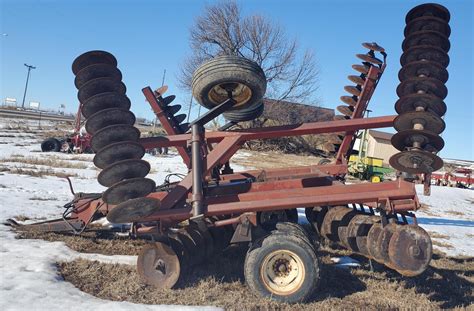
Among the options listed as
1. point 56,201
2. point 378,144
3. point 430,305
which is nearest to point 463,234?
point 430,305

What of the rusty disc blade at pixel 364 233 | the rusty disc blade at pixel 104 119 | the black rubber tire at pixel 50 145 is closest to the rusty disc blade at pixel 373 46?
the rusty disc blade at pixel 364 233

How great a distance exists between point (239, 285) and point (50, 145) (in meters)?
16.6

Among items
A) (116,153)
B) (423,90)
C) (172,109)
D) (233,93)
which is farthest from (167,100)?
(423,90)

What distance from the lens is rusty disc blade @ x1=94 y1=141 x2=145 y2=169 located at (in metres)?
3.53

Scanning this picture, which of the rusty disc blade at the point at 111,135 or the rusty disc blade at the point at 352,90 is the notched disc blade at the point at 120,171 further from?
the rusty disc blade at the point at 352,90

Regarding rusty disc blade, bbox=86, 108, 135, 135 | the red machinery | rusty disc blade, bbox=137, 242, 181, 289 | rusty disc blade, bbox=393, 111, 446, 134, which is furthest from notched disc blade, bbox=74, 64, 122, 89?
rusty disc blade, bbox=393, 111, 446, 134

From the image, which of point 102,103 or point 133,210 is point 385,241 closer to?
point 133,210

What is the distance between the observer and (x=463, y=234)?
808cm

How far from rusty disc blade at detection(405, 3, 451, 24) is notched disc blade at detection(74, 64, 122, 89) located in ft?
9.76

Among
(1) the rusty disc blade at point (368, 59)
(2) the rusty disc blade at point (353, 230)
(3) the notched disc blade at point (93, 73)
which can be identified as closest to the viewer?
(3) the notched disc blade at point (93, 73)

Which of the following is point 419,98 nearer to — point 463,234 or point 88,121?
point 88,121

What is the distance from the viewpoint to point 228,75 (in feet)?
12.8

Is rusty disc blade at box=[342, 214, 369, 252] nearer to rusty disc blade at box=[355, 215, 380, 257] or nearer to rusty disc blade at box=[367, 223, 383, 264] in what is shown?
rusty disc blade at box=[355, 215, 380, 257]

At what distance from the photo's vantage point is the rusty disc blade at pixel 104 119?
Answer: 3.57 meters
